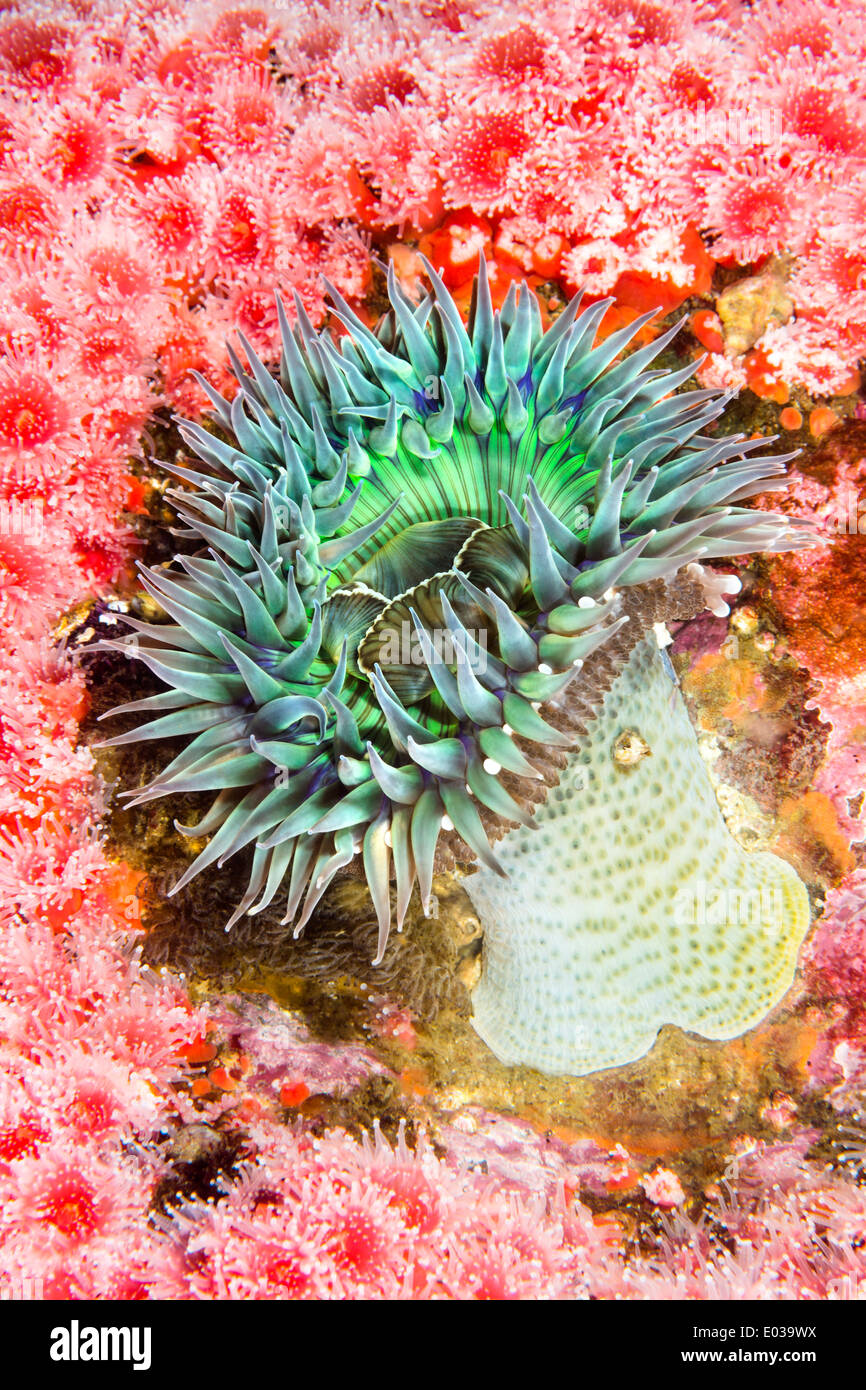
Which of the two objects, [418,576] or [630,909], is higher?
[418,576]

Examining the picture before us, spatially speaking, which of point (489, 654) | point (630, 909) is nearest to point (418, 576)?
point (489, 654)

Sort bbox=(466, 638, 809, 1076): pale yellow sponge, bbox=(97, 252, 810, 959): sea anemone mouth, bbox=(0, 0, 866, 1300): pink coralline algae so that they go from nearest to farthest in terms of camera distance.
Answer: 1. bbox=(97, 252, 810, 959): sea anemone mouth
2. bbox=(466, 638, 809, 1076): pale yellow sponge
3. bbox=(0, 0, 866, 1300): pink coralline algae

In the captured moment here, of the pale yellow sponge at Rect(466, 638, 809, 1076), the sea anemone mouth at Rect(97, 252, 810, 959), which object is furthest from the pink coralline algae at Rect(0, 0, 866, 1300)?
the sea anemone mouth at Rect(97, 252, 810, 959)

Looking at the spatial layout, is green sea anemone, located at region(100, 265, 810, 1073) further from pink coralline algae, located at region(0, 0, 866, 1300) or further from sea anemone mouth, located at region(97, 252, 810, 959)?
pink coralline algae, located at region(0, 0, 866, 1300)

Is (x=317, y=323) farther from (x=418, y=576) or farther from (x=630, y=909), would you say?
(x=630, y=909)

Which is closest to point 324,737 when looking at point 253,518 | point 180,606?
point 180,606
